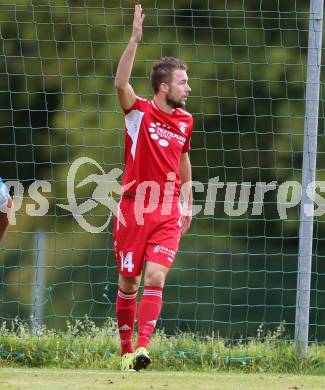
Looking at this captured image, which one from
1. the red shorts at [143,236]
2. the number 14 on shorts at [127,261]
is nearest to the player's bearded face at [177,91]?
the red shorts at [143,236]

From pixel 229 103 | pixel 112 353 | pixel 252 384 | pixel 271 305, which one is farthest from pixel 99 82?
pixel 252 384

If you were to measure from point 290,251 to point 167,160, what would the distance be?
3.45 metres

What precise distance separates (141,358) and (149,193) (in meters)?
1.06

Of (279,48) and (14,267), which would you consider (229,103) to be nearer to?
(279,48)

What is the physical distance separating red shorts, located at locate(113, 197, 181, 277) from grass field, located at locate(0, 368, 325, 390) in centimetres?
68

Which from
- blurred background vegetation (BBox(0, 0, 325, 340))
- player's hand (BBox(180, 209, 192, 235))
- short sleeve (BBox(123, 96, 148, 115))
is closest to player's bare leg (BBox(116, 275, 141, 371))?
player's hand (BBox(180, 209, 192, 235))

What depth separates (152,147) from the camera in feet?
26.0

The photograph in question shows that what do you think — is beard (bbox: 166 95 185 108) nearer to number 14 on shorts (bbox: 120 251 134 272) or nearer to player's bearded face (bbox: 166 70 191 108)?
player's bearded face (bbox: 166 70 191 108)

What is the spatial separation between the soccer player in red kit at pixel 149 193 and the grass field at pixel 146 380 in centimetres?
20

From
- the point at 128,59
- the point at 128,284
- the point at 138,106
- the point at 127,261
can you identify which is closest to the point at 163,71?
the point at 138,106

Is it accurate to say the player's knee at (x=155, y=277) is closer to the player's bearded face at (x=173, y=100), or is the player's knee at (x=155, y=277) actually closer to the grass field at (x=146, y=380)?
the grass field at (x=146, y=380)

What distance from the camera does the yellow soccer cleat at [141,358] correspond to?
746cm

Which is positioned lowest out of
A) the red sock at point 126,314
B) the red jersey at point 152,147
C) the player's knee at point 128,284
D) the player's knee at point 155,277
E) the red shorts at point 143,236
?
the red sock at point 126,314

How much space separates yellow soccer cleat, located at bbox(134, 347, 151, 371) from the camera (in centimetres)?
746
